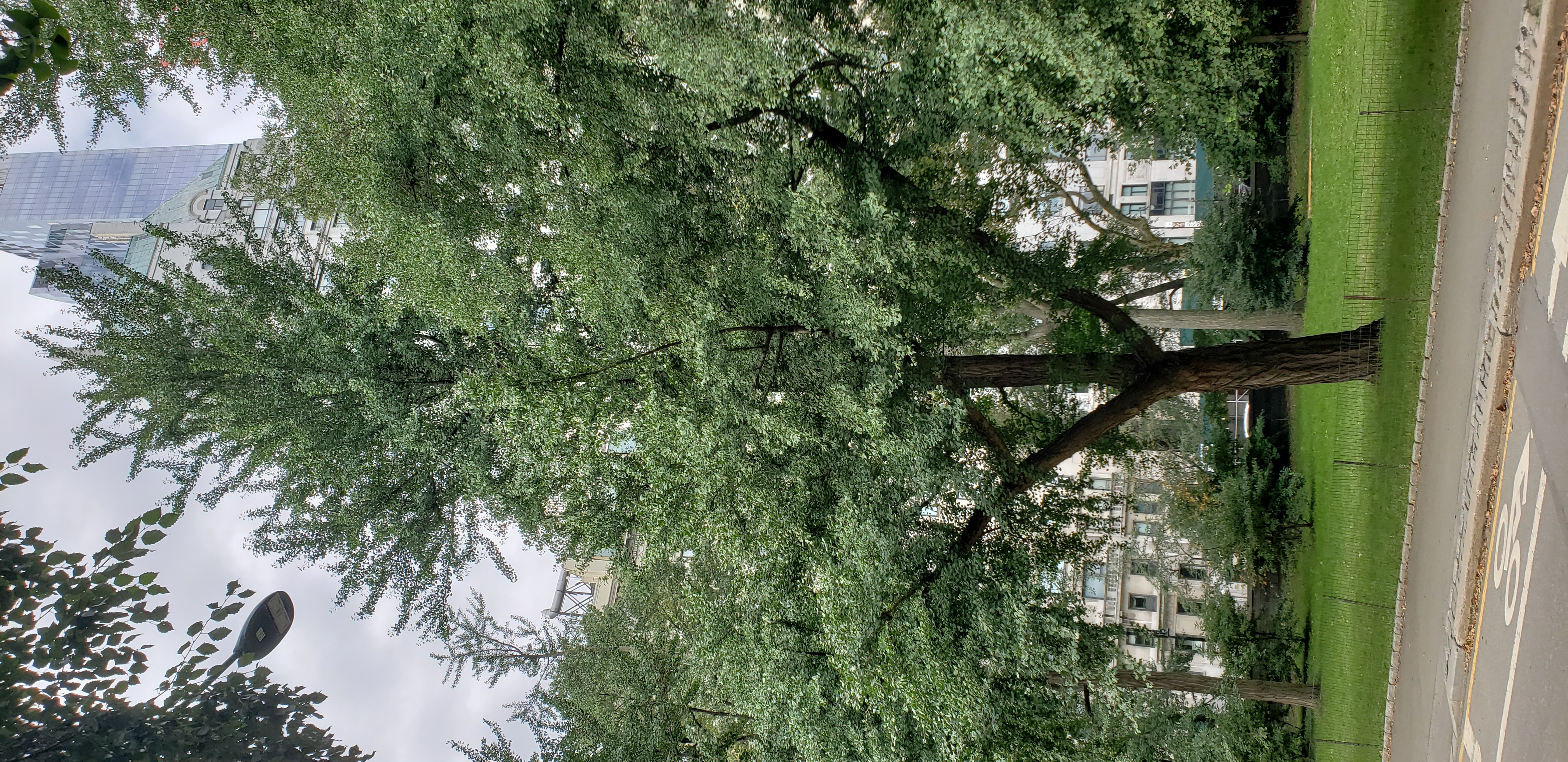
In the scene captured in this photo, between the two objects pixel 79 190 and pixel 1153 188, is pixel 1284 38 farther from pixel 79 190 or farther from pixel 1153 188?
pixel 79 190

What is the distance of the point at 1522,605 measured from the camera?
9.18 metres

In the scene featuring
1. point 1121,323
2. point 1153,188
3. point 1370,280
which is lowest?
point 1121,323

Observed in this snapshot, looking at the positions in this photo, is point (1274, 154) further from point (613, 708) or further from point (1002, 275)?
point (613, 708)

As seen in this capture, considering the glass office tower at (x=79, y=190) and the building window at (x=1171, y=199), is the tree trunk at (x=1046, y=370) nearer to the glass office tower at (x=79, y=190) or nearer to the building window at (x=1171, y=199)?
the building window at (x=1171, y=199)

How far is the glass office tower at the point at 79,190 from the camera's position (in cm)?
6988

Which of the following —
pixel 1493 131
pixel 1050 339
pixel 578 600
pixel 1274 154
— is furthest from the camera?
pixel 578 600

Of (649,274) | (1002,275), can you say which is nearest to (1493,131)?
(1002,275)

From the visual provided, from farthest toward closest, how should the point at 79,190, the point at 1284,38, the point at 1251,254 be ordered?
the point at 79,190 → the point at 1284,38 → the point at 1251,254

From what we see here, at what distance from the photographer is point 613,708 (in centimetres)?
1927

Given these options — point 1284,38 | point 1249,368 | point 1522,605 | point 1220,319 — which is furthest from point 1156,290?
point 1522,605

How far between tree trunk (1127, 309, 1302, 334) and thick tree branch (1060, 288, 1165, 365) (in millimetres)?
6515

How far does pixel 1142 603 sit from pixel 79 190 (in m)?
88.5

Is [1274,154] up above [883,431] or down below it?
above

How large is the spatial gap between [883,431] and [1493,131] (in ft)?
27.8
